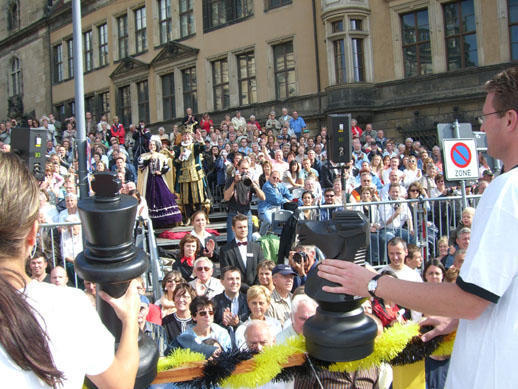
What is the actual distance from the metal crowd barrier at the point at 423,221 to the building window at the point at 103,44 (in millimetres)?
25886

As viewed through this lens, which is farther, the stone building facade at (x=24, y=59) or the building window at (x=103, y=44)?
the stone building facade at (x=24, y=59)

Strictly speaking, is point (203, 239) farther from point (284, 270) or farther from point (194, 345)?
point (194, 345)

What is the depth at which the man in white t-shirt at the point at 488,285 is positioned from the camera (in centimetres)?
160

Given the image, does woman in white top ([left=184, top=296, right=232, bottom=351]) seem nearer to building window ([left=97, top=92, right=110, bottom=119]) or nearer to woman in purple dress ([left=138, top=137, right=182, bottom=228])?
woman in purple dress ([left=138, top=137, right=182, bottom=228])

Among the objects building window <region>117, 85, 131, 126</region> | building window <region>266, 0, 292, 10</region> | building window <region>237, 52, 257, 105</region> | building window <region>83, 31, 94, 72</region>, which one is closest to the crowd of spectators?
building window <region>237, 52, 257, 105</region>

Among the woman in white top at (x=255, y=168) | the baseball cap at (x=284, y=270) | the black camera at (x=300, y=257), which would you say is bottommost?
the baseball cap at (x=284, y=270)

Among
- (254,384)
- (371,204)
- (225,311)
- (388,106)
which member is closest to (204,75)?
(388,106)

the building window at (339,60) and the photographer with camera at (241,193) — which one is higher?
the building window at (339,60)

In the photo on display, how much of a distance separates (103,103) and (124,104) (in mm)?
2014

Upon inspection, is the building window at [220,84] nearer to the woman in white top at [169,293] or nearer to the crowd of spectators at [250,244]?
the crowd of spectators at [250,244]

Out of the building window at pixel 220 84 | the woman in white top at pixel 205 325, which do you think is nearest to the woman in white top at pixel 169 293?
the woman in white top at pixel 205 325

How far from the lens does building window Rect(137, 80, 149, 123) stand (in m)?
28.7

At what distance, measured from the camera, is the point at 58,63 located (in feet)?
109

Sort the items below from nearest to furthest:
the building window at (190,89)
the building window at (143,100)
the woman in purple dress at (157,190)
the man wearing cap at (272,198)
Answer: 1. the man wearing cap at (272,198)
2. the woman in purple dress at (157,190)
3. the building window at (190,89)
4. the building window at (143,100)
